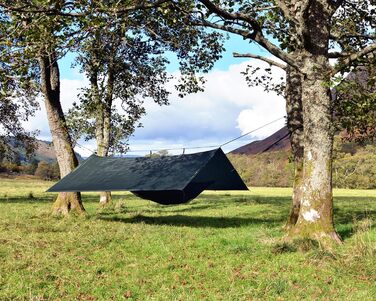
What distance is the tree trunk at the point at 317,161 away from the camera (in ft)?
30.9

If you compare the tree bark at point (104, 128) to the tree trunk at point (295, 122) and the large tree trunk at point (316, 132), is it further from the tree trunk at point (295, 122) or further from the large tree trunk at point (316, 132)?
the large tree trunk at point (316, 132)

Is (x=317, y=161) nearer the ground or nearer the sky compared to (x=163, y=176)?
nearer the sky

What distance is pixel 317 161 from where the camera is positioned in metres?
9.57

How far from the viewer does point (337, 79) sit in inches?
311

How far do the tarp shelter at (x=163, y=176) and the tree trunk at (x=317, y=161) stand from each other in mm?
3966

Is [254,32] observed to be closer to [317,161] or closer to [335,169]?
[317,161]

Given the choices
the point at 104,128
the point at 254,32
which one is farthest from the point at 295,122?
the point at 104,128

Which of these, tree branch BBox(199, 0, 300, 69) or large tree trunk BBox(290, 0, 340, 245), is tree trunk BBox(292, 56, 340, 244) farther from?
tree branch BBox(199, 0, 300, 69)

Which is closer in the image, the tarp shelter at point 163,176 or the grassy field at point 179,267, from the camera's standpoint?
the grassy field at point 179,267

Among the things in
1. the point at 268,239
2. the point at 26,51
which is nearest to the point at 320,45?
the point at 268,239

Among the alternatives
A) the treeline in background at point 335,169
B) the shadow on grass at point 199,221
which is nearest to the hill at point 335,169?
the treeline in background at point 335,169

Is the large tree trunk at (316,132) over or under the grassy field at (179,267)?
over

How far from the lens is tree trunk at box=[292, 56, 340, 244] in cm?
941

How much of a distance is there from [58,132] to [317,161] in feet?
35.0
